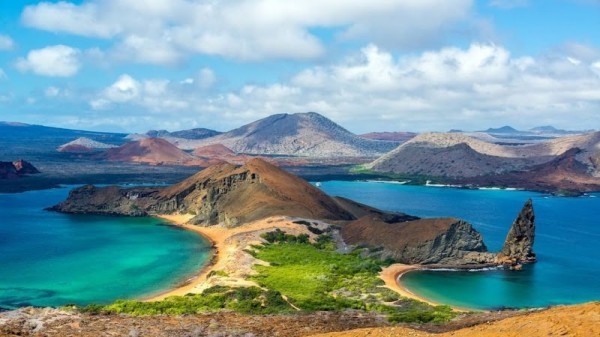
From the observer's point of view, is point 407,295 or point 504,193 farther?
point 504,193

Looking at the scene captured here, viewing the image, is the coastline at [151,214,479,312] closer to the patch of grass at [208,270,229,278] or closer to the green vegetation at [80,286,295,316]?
the patch of grass at [208,270,229,278]

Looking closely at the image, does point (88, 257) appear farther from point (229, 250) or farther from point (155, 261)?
Answer: point (229, 250)

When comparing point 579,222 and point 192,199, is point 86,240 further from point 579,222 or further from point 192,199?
point 579,222

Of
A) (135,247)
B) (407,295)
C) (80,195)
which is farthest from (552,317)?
(80,195)

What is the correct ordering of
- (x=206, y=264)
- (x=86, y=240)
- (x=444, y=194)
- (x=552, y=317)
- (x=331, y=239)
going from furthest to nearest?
(x=444, y=194) → (x=86, y=240) → (x=331, y=239) → (x=206, y=264) → (x=552, y=317)

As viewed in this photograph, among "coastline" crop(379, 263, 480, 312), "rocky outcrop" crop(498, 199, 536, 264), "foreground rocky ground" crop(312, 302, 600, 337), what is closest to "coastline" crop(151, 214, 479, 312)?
"coastline" crop(379, 263, 480, 312)

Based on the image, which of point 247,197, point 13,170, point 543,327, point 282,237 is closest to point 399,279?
point 282,237

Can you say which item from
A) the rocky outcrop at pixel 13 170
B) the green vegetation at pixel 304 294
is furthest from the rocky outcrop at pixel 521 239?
the rocky outcrop at pixel 13 170
